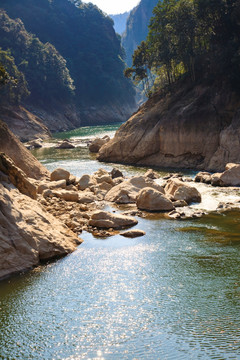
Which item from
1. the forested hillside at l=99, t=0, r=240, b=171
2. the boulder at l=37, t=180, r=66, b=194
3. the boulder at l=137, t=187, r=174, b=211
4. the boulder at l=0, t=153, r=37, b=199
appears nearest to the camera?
the boulder at l=0, t=153, r=37, b=199

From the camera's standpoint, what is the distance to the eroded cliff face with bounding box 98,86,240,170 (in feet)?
113

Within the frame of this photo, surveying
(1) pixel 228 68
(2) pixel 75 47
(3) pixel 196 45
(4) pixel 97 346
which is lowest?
(4) pixel 97 346

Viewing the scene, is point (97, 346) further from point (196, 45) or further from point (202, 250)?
point (196, 45)

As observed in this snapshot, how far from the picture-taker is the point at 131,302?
13000 mm

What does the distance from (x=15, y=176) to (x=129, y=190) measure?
882 centimetres

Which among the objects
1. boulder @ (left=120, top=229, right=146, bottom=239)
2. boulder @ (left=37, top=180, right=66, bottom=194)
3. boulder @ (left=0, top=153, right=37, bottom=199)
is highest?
boulder @ (left=0, top=153, right=37, bottom=199)

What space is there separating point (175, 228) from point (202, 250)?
303 centimetres

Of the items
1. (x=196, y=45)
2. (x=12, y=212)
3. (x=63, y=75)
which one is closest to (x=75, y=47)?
(x=63, y=75)

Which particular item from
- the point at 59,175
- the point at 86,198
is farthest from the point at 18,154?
the point at 86,198

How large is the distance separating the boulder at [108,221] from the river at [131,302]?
1195 mm

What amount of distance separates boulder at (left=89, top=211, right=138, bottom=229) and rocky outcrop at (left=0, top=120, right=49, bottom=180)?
993cm

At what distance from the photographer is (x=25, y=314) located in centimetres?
1264

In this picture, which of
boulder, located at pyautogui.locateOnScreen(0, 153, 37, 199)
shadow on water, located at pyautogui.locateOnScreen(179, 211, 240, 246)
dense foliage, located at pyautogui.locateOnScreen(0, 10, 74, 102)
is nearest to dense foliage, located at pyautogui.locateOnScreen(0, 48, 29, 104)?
dense foliage, located at pyautogui.locateOnScreen(0, 10, 74, 102)

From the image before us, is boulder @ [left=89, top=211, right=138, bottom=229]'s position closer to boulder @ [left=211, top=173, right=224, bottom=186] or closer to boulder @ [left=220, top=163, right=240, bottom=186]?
boulder @ [left=211, top=173, right=224, bottom=186]
